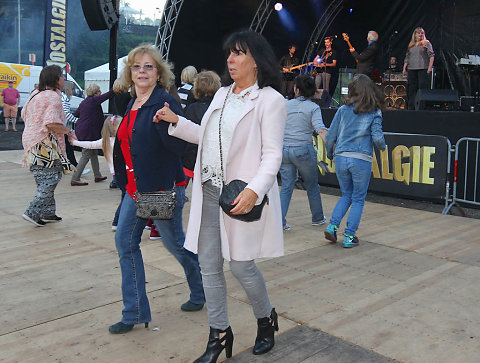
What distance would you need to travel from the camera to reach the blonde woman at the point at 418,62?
11.2m

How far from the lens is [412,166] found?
819cm

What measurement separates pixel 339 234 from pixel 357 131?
138cm

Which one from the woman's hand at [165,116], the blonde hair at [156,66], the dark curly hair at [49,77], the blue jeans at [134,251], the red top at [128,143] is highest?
the dark curly hair at [49,77]

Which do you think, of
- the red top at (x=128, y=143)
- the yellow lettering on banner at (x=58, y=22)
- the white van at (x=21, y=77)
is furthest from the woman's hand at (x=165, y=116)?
the white van at (x=21, y=77)

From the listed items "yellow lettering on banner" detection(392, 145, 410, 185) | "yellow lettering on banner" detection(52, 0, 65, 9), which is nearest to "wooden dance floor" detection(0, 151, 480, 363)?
"yellow lettering on banner" detection(392, 145, 410, 185)

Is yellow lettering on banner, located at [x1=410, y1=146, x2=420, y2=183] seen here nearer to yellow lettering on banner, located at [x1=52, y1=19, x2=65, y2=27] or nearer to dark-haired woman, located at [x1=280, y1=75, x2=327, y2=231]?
dark-haired woman, located at [x1=280, y1=75, x2=327, y2=231]

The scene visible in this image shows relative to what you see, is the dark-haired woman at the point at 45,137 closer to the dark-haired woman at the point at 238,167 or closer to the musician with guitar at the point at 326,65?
the dark-haired woman at the point at 238,167

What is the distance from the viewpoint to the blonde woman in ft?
36.8

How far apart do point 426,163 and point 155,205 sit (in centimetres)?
583

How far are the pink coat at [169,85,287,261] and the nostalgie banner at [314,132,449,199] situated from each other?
4.84m

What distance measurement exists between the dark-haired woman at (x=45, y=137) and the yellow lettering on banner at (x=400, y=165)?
5.00 meters

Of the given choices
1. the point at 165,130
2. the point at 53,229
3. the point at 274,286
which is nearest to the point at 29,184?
the point at 53,229

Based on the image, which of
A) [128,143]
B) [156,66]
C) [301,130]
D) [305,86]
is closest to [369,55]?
[305,86]

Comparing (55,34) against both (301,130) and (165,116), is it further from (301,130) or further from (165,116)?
(165,116)
